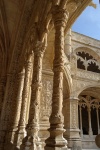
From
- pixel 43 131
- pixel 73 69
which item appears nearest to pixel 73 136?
pixel 43 131

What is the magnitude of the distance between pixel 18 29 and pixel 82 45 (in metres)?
8.81

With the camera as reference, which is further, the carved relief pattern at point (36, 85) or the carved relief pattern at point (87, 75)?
the carved relief pattern at point (87, 75)

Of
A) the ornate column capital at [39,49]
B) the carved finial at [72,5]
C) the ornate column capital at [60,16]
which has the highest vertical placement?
the carved finial at [72,5]

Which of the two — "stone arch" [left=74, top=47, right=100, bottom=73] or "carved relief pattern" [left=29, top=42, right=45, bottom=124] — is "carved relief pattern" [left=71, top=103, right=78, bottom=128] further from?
"carved relief pattern" [left=29, top=42, right=45, bottom=124]

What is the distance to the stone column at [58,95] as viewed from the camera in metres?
2.81

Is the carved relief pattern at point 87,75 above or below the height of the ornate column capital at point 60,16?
above

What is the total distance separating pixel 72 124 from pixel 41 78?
18.2ft

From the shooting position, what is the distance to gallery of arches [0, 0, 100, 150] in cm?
355

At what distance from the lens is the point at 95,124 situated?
593 inches

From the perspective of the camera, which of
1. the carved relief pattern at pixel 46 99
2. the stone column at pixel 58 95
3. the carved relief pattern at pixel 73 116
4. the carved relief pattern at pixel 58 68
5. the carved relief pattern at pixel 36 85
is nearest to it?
the stone column at pixel 58 95

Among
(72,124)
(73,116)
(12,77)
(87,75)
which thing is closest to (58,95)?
(12,77)

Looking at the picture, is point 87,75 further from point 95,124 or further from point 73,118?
Answer: point 95,124

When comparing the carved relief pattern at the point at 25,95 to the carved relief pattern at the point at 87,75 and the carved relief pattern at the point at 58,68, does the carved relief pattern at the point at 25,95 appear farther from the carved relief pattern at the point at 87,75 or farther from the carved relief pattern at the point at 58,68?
the carved relief pattern at the point at 87,75

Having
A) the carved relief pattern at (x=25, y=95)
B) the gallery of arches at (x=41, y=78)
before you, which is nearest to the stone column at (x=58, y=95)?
the gallery of arches at (x=41, y=78)
